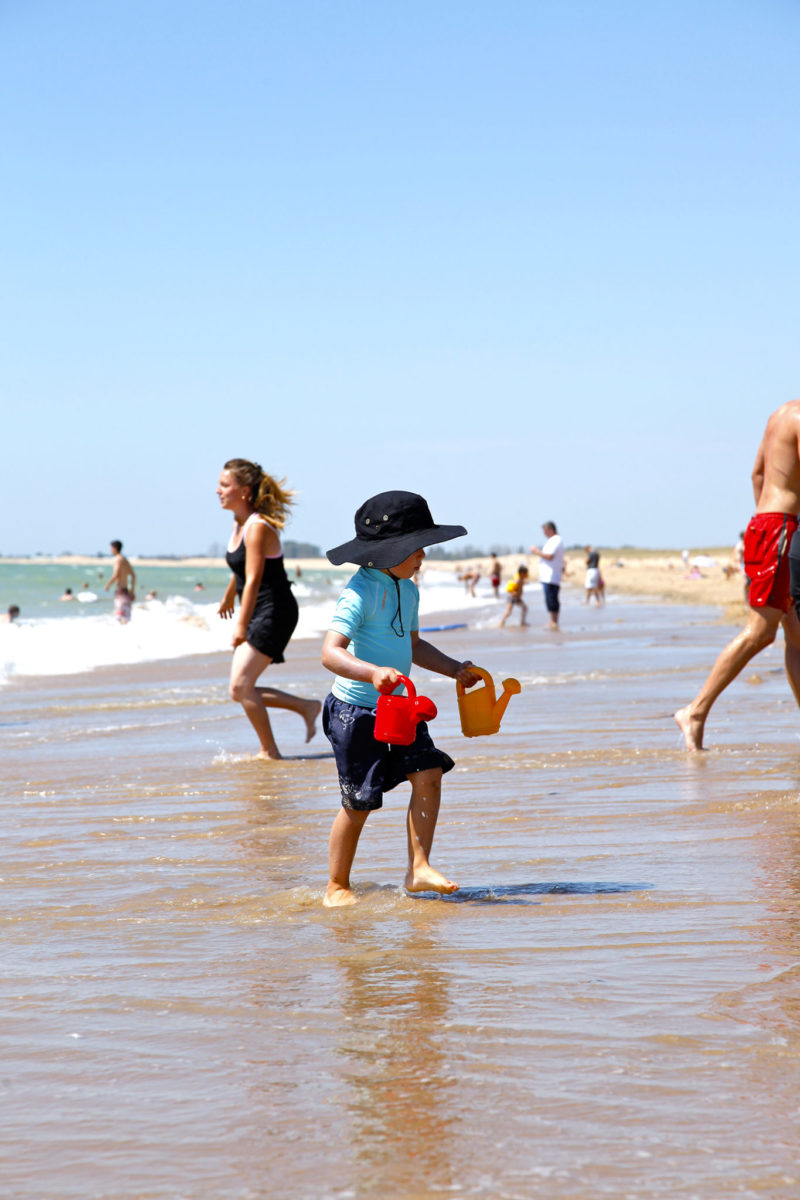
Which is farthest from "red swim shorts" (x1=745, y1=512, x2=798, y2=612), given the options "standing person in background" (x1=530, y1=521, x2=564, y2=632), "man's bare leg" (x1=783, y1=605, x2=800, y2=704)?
"standing person in background" (x1=530, y1=521, x2=564, y2=632)

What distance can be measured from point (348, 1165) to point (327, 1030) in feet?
2.18

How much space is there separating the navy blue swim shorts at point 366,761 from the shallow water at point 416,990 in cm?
34

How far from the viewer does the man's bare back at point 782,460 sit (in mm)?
5926

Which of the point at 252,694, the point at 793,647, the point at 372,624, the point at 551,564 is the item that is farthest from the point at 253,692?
the point at 551,564

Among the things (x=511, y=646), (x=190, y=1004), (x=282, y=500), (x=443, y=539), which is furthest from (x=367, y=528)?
(x=511, y=646)

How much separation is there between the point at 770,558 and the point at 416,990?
140 inches

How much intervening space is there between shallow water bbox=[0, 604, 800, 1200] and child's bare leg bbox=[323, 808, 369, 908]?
75 millimetres

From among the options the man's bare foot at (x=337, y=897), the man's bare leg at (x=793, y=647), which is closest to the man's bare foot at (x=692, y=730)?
the man's bare leg at (x=793, y=647)

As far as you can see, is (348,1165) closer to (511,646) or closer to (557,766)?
(557,766)

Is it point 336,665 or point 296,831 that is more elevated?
point 336,665

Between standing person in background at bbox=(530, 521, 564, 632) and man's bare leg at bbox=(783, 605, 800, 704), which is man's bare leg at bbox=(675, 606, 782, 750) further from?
standing person in background at bbox=(530, 521, 564, 632)

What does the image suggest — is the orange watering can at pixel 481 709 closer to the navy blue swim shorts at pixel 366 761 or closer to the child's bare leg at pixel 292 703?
the navy blue swim shorts at pixel 366 761

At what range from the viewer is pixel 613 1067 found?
2.56 m

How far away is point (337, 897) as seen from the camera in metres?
3.99
